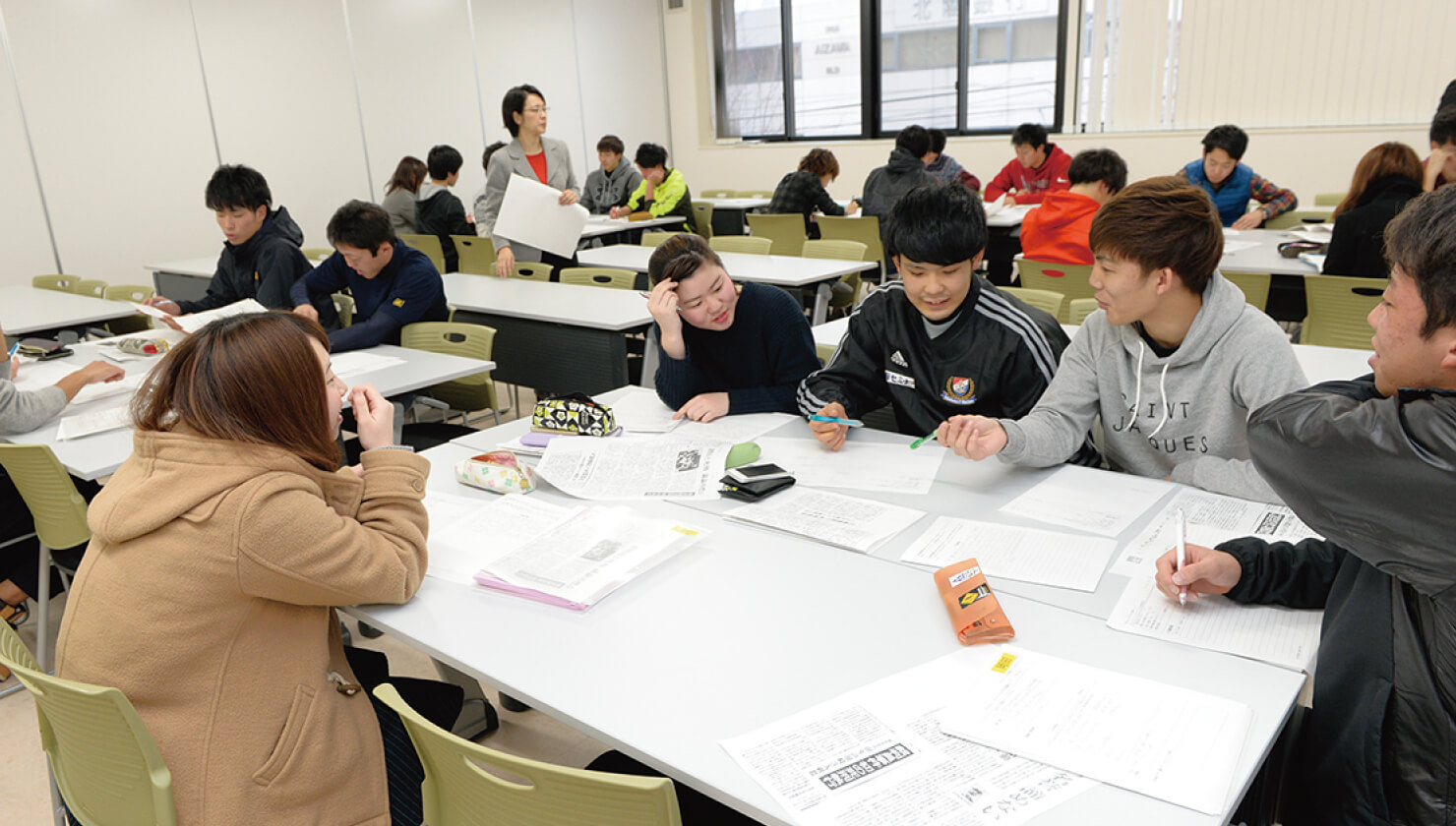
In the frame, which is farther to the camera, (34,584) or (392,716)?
(34,584)

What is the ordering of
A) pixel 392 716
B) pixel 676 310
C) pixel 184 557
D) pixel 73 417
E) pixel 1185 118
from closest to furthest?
1. pixel 184 557
2. pixel 392 716
3. pixel 676 310
4. pixel 73 417
5. pixel 1185 118

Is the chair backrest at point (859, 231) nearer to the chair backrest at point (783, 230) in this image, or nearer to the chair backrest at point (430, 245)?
the chair backrest at point (783, 230)

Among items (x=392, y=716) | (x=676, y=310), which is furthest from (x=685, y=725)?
(x=676, y=310)

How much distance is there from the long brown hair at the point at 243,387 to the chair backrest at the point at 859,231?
4578mm

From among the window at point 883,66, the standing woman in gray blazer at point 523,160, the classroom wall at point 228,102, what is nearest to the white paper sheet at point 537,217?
the standing woman in gray blazer at point 523,160

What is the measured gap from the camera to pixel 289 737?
4.51 feet

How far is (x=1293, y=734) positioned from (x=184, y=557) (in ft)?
4.97

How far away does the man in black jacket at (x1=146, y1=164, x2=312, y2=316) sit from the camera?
389 cm

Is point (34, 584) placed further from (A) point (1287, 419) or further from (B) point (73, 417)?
(A) point (1287, 419)

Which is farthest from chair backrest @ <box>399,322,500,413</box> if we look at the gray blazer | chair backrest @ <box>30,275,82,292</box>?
chair backrest @ <box>30,275,82,292</box>

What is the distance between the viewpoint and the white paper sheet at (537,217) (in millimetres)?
4742

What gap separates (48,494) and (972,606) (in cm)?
229

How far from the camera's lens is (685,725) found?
Result: 1156 mm

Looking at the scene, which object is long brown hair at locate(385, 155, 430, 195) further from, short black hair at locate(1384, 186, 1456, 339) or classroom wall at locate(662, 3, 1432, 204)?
short black hair at locate(1384, 186, 1456, 339)
